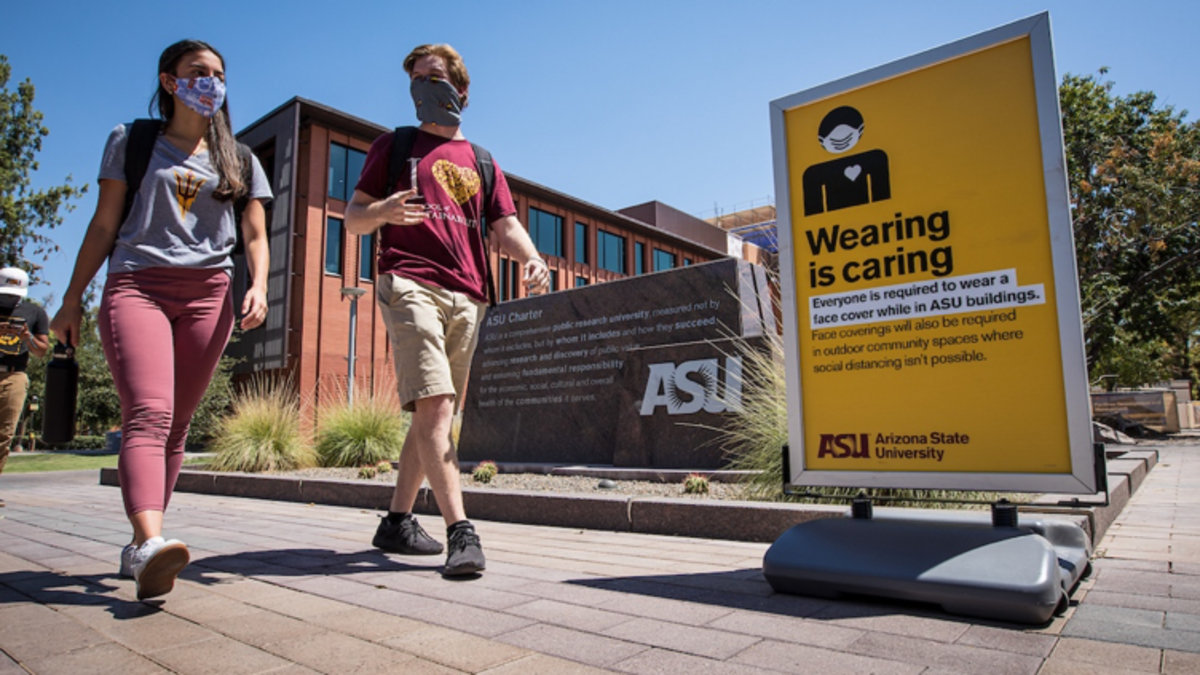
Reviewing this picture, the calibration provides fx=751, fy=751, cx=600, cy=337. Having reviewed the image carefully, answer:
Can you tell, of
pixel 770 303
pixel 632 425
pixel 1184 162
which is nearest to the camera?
pixel 632 425

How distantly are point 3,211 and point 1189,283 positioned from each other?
39.5m

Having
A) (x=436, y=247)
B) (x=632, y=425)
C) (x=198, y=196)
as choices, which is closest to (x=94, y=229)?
(x=198, y=196)

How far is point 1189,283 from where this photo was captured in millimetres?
22297

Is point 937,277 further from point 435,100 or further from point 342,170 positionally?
point 342,170

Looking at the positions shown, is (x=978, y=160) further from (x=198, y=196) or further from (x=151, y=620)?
(x=151, y=620)

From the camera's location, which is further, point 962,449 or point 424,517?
point 424,517

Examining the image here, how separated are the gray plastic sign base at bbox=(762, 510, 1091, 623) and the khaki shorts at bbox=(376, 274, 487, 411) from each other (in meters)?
1.52

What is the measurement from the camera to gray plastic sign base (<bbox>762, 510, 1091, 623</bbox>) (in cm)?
221

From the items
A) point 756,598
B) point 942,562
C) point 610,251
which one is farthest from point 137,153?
point 610,251

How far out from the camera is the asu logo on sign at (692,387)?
7.26 metres

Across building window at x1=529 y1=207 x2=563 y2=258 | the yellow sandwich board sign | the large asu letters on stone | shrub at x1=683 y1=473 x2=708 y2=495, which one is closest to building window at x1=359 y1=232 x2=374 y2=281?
building window at x1=529 y1=207 x2=563 y2=258

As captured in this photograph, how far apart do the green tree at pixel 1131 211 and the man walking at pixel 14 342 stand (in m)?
19.6

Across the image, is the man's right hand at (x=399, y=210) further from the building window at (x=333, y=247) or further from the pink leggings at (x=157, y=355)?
the building window at (x=333, y=247)

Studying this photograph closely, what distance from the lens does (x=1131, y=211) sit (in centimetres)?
1967
